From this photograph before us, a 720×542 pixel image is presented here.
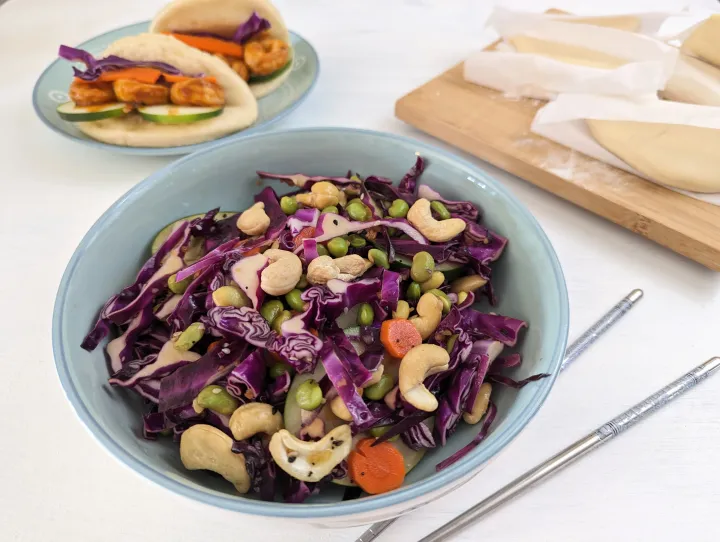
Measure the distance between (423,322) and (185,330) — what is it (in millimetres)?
491

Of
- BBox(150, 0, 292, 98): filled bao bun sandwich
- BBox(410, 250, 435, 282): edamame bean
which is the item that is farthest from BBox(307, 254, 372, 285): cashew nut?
BBox(150, 0, 292, 98): filled bao bun sandwich

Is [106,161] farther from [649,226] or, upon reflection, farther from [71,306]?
[649,226]

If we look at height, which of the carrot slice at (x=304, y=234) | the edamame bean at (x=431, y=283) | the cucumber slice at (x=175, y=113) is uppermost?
the cucumber slice at (x=175, y=113)

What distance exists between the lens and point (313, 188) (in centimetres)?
139

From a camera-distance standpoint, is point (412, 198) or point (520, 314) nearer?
point (520, 314)

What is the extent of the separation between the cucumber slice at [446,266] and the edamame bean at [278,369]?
0.35m

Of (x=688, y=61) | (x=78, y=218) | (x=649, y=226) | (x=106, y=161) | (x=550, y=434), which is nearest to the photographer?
(x=550, y=434)

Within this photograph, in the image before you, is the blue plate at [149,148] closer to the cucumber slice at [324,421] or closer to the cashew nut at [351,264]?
the cashew nut at [351,264]

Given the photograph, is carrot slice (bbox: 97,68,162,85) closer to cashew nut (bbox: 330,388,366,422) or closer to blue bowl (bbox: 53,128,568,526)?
blue bowl (bbox: 53,128,568,526)

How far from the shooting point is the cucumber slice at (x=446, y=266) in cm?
126

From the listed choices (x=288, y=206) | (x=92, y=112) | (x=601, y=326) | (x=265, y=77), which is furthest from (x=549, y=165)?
(x=92, y=112)

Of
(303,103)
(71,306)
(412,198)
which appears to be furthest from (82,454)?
(303,103)

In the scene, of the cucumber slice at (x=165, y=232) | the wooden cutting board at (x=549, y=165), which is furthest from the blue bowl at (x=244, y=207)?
the wooden cutting board at (x=549, y=165)

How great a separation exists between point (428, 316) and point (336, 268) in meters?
0.21
